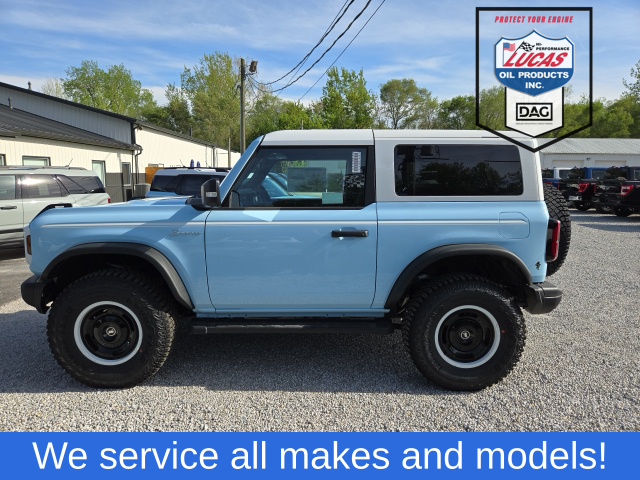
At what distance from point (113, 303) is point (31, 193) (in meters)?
7.39

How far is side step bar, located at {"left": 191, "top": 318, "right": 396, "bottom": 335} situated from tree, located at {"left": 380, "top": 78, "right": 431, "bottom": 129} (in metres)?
58.8

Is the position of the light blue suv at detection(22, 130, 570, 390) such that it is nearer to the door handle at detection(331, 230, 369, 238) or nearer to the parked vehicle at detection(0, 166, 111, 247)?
the door handle at detection(331, 230, 369, 238)

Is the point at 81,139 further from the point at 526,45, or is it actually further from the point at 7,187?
the point at 526,45

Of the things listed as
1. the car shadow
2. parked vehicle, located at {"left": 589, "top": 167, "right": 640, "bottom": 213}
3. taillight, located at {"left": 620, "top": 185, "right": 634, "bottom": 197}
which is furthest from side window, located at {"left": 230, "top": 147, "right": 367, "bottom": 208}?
parked vehicle, located at {"left": 589, "top": 167, "right": 640, "bottom": 213}

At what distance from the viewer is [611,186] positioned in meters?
16.3

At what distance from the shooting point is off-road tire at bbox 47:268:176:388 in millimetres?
3404

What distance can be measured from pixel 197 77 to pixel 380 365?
54669mm

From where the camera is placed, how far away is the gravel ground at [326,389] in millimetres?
3023

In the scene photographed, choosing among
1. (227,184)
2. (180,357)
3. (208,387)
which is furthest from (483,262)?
(180,357)

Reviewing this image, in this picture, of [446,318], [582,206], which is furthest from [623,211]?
[446,318]

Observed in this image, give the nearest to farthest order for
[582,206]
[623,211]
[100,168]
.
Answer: [623,211] < [582,206] < [100,168]

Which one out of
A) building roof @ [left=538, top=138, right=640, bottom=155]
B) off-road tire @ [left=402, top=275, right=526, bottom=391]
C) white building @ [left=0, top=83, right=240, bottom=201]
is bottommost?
off-road tire @ [left=402, top=275, right=526, bottom=391]

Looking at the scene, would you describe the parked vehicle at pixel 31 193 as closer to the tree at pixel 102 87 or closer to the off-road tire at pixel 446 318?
the off-road tire at pixel 446 318

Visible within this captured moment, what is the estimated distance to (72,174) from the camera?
1002 centimetres
